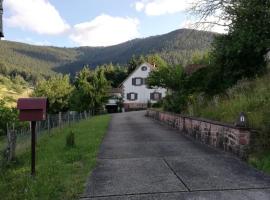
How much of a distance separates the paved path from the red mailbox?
177 cm

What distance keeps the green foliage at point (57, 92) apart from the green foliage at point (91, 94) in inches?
169

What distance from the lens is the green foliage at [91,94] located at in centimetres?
5525

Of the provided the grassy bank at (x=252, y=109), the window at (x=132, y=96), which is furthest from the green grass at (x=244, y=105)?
the window at (x=132, y=96)

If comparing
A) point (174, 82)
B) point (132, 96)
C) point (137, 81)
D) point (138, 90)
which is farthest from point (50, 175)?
point (137, 81)

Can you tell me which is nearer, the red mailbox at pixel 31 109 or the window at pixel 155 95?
the red mailbox at pixel 31 109

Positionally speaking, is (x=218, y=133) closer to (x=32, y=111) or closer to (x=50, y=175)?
(x=50, y=175)

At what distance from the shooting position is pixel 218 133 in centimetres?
1266

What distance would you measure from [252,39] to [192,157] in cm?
754

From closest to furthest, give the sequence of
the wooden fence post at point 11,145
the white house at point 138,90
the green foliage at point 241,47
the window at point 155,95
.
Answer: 1. the wooden fence post at point 11,145
2. the green foliage at point 241,47
3. the window at point 155,95
4. the white house at point 138,90

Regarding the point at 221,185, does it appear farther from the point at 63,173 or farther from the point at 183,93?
the point at 183,93

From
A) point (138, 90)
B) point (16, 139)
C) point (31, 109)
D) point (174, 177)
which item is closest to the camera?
point (174, 177)

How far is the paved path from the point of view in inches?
280

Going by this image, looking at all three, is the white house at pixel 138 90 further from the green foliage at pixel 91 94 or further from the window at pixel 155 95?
the green foliage at pixel 91 94

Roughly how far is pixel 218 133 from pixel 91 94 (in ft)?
145
